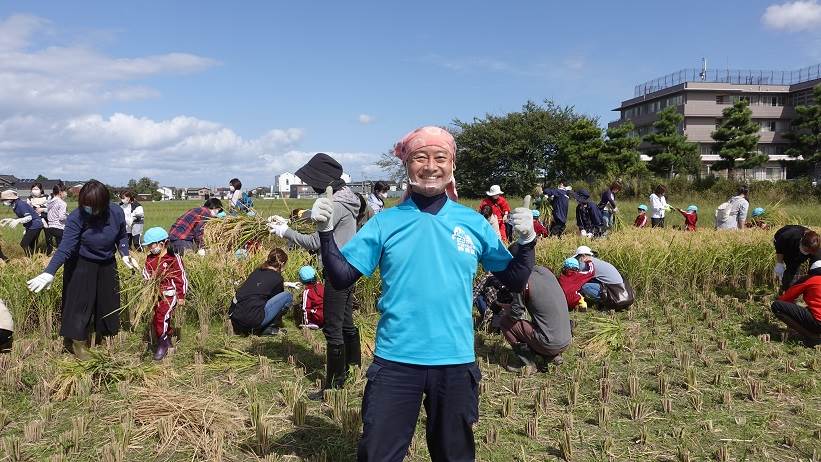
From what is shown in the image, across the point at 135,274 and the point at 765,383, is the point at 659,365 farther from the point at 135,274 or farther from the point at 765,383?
the point at 135,274

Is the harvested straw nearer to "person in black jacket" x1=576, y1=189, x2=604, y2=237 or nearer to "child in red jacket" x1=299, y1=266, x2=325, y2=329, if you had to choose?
"child in red jacket" x1=299, y1=266, x2=325, y2=329

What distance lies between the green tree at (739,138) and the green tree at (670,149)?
2.04 meters

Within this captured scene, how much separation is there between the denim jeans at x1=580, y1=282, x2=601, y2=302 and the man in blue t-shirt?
469cm

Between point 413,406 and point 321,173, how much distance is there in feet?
6.89

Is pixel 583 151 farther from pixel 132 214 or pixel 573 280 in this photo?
Answer: pixel 573 280

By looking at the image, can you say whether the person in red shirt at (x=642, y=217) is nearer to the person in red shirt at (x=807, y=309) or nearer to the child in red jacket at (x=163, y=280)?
the person in red shirt at (x=807, y=309)

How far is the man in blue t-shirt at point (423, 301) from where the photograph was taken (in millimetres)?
2059

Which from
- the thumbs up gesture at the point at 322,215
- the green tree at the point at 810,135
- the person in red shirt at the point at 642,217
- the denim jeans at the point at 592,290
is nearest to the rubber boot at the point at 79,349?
the thumbs up gesture at the point at 322,215

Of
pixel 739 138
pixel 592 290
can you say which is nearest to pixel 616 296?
pixel 592 290

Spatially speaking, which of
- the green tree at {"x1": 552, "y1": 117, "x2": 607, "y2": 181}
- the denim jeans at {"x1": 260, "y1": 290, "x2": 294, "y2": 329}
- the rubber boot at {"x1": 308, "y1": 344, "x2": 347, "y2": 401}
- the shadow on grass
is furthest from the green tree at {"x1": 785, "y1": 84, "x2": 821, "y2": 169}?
the shadow on grass

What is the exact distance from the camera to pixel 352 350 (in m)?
4.14

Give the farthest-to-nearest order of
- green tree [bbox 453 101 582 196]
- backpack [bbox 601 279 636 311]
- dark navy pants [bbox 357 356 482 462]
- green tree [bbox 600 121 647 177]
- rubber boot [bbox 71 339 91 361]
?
1. green tree [bbox 453 101 582 196]
2. green tree [bbox 600 121 647 177]
3. backpack [bbox 601 279 636 311]
4. rubber boot [bbox 71 339 91 361]
5. dark navy pants [bbox 357 356 482 462]

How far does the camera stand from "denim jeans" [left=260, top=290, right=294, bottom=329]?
18.8 ft

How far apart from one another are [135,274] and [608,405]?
169 inches
